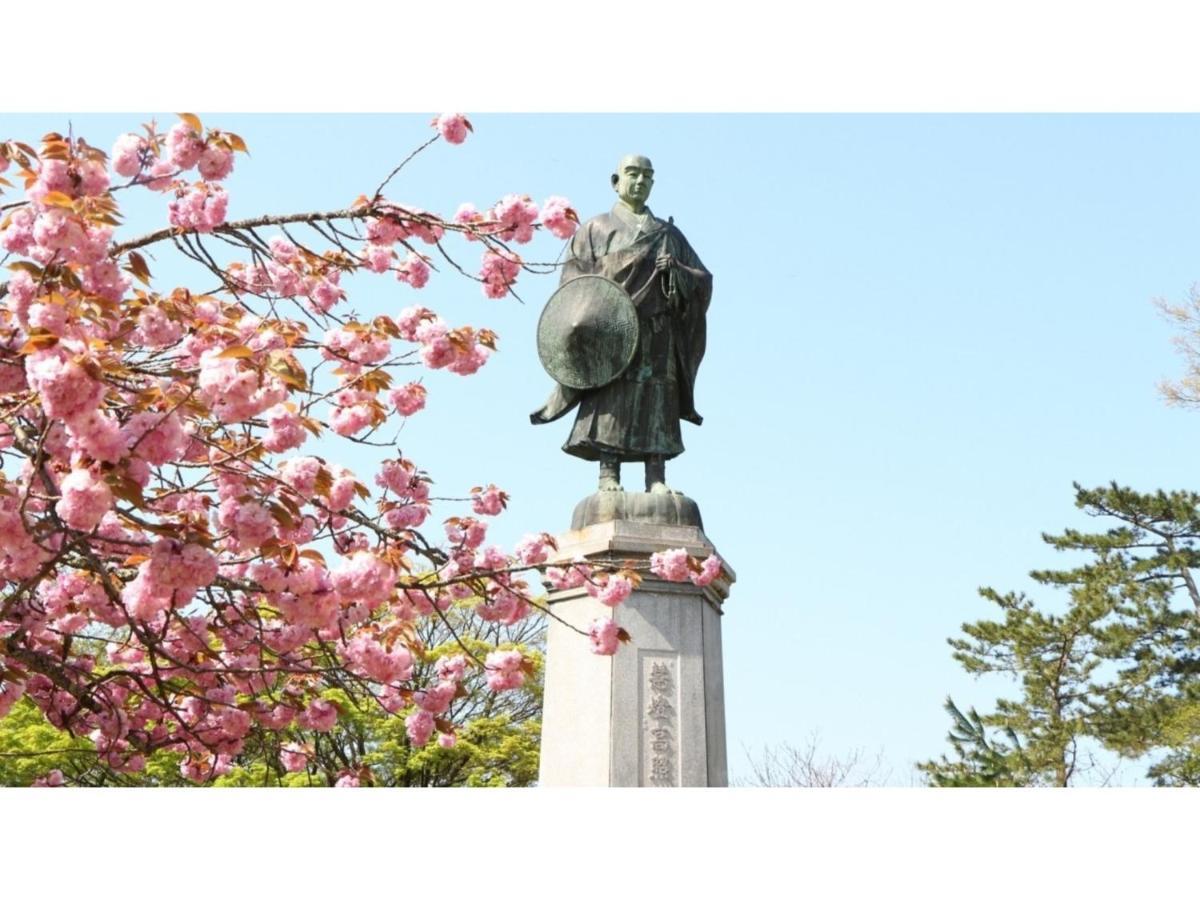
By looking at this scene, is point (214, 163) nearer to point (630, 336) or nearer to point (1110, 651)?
point (630, 336)

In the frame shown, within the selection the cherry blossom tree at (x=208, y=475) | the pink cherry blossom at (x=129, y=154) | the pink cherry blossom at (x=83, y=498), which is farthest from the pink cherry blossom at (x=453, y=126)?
the pink cherry blossom at (x=83, y=498)

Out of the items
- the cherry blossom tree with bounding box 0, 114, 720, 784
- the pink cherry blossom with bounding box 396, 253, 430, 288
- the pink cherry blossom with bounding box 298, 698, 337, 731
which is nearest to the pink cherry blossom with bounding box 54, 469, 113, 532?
the cherry blossom tree with bounding box 0, 114, 720, 784

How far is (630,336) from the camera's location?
7.06 meters

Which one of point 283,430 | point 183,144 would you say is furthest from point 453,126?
point 283,430

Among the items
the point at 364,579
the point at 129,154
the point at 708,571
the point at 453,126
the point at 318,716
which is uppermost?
the point at 453,126

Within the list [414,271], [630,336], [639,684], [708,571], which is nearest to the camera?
[414,271]

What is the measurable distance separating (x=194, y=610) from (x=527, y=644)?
13014 millimetres

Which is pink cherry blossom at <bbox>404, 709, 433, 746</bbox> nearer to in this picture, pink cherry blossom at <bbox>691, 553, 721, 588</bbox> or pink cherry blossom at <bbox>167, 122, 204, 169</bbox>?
pink cherry blossom at <bbox>691, 553, 721, 588</bbox>

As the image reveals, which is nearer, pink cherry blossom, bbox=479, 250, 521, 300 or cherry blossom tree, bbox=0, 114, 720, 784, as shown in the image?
cherry blossom tree, bbox=0, 114, 720, 784

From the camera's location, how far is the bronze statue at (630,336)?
707 centimetres

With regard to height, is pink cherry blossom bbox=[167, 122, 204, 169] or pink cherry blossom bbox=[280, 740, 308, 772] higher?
pink cherry blossom bbox=[167, 122, 204, 169]

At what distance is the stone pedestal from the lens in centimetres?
623

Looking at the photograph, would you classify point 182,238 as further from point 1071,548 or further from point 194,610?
point 1071,548

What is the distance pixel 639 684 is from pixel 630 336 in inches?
81.3
